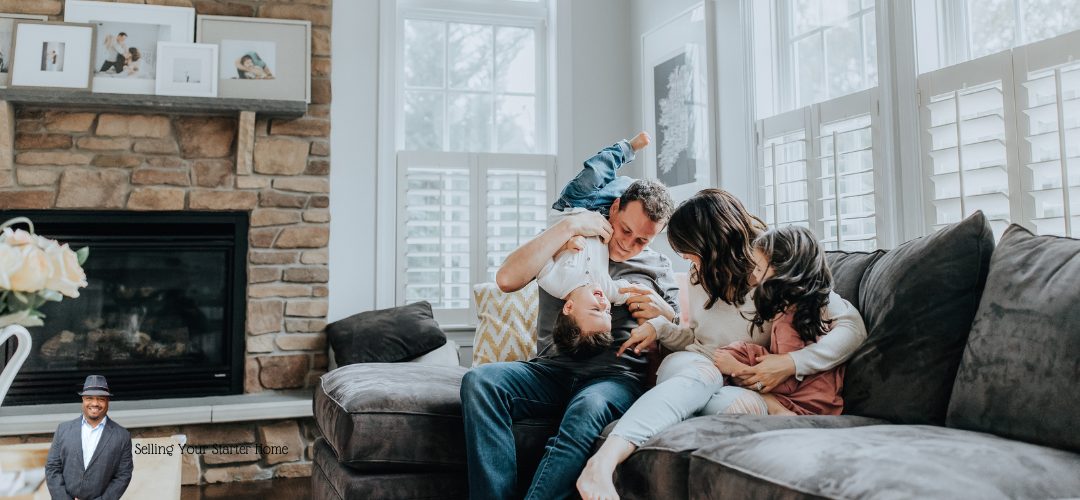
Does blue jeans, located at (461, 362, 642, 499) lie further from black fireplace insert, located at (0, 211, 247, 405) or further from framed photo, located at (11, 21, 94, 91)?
framed photo, located at (11, 21, 94, 91)

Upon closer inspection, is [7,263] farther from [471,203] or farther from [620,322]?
[471,203]

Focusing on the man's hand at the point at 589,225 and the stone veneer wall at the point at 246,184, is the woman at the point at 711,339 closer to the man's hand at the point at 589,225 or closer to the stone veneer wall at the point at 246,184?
the man's hand at the point at 589,225

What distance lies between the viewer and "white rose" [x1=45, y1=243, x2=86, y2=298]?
1.14m

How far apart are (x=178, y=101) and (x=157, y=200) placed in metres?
0.46

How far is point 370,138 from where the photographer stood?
3.73 m

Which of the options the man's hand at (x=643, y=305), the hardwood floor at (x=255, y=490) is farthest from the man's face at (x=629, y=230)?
the hardwood floor at (x=255, y=490)

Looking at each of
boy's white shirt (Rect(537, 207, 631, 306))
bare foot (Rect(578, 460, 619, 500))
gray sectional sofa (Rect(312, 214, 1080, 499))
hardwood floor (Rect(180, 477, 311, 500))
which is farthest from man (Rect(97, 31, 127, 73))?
bare foot (Rect(578, 460, 619, 500))

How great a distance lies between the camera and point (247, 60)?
3477 millimetres

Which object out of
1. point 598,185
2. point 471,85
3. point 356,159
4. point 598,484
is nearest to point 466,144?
point 471,85

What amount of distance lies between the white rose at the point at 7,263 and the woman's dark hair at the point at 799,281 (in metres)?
1.43

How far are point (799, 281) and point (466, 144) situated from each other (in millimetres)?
2566

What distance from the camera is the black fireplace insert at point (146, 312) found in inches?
130

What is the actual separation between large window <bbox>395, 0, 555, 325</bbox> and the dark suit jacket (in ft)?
8.09

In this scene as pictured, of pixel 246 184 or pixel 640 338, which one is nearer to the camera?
pixel 640 338
